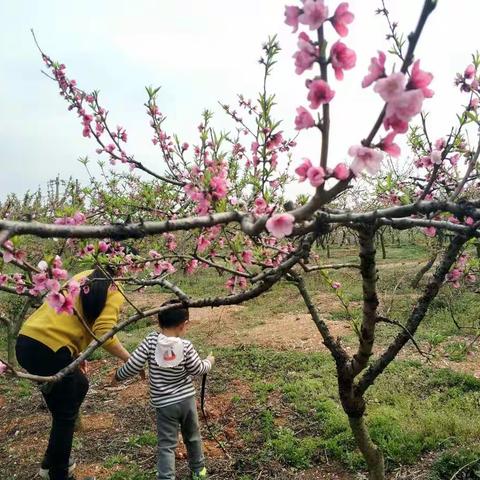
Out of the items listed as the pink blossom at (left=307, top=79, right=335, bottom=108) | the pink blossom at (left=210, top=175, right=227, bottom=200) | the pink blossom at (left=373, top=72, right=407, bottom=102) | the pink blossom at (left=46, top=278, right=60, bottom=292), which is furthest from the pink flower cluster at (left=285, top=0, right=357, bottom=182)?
the pink blossom at (left=46, top=278, right=60, bottom=292)

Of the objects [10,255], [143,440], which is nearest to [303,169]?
[10,255]

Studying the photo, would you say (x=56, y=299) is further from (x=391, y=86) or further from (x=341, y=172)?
(x=391, y=86)

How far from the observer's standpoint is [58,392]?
3533mm

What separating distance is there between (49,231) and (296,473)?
12.5 feet

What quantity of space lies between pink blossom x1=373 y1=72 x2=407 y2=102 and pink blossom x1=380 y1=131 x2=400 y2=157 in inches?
4.2

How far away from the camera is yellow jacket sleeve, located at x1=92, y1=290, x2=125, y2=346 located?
139 inches

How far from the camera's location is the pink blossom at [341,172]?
111cm

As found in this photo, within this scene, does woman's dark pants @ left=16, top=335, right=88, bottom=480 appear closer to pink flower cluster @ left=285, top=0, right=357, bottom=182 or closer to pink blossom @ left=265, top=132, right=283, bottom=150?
pink blossom @ left=265, top=132, right=283, bottom=150

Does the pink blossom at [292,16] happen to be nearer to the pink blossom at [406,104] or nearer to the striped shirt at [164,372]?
the pink blossom at [406,104]

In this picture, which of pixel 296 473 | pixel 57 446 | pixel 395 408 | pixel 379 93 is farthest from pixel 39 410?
pixel 379 93

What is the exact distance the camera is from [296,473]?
4.12 m

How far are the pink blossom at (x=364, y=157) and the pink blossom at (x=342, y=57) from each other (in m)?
0.20

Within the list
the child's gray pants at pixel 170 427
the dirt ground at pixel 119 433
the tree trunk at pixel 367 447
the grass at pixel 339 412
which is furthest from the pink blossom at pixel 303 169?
the grass at pixel 339 412

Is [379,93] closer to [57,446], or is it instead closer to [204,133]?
[204,133]
